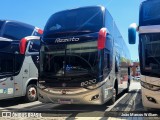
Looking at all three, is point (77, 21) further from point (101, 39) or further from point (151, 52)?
point (151, 52)

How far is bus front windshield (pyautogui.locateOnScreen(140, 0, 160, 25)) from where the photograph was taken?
10.8m

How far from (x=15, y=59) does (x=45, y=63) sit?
3106 millimetres

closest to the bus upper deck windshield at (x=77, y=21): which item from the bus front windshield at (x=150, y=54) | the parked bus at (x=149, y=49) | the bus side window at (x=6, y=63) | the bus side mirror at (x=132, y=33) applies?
the bus side mirror at (x=132, y=33)

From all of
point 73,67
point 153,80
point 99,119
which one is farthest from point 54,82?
point 153,80

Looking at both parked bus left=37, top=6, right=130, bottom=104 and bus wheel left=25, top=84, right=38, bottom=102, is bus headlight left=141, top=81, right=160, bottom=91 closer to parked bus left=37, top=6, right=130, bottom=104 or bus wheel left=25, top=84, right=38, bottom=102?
parked bus left=37, top=6, right=130, bottom=104

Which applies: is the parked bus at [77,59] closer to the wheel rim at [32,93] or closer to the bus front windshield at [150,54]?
the bus front windshield at [150,54]

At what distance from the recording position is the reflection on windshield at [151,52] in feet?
34.0

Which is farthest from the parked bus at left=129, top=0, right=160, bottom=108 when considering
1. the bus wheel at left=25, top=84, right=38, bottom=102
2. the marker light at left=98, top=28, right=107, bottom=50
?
the bus wheel at left=25, top=84, right=38, bottom=102

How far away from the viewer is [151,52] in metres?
10.5

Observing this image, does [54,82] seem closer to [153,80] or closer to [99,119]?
[99,119]

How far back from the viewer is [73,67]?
1128 centimetres

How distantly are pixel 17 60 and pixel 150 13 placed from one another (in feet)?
20.7

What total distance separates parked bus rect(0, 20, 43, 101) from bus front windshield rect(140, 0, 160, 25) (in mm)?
4795

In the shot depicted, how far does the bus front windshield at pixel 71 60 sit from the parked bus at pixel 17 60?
191 cm
